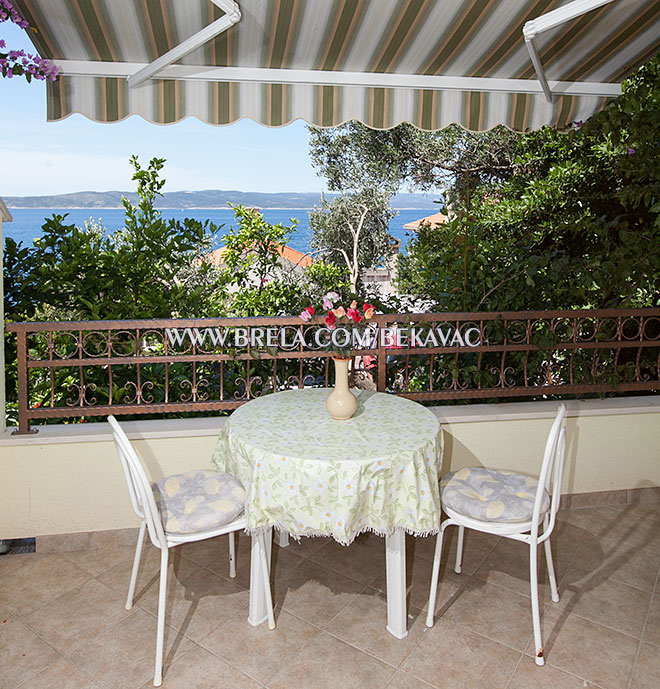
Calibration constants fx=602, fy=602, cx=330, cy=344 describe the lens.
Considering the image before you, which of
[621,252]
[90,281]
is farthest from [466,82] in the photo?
[90,281]

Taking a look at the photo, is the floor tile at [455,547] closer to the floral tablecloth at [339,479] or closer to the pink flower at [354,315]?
the floral tablecloth at [339,479]

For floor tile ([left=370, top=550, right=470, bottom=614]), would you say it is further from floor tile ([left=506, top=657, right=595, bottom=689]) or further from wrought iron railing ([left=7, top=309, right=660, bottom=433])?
wrought iron railing ([left=7, top=309, right=660, bottom=433])

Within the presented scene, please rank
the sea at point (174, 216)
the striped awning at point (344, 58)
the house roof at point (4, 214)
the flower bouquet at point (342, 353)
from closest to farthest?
the flower bouquet at point (342, 353)
the striped awning at point (344, 58)
the house roof at point (4, 214)
the sea at point (174, 216)

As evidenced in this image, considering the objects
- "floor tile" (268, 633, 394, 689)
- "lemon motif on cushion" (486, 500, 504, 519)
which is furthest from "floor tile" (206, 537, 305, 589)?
"lemon motif on cushion" (486, 500, 504, 519)

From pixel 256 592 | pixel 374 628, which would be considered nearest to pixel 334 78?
pixel 256 592

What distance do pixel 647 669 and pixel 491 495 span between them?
0.81 metres

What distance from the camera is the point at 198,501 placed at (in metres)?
2.37

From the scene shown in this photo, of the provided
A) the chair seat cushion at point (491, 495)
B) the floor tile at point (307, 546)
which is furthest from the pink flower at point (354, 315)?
the floor tile at point (307, 546)

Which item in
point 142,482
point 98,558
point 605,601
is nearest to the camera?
point 142,482

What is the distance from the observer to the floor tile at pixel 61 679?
2.12 m

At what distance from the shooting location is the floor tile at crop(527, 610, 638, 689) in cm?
220

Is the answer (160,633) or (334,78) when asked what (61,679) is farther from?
(334,78)

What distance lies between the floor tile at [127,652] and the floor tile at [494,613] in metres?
1.12

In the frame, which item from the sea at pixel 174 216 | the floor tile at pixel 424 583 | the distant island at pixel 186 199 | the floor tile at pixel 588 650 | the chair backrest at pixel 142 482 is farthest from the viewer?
the sea at pixel 174 216
